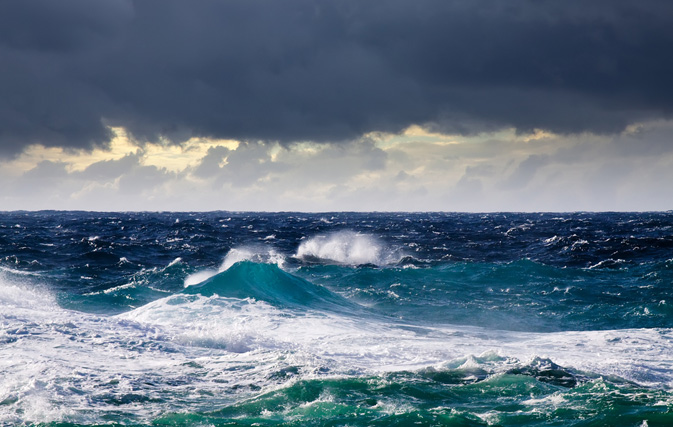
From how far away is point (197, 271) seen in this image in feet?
85.3

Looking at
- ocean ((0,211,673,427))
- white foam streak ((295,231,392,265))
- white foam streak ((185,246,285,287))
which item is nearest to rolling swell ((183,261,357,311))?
ocean ((0,211,673,427))

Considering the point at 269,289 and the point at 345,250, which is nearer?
the point at 269,289

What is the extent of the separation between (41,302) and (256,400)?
12.2m

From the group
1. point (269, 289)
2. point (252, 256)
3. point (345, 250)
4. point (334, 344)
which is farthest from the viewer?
point (345, 250)

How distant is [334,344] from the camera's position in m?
12.7

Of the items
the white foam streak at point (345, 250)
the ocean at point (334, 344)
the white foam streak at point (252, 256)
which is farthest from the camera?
the white foam streak at point (345, 250)

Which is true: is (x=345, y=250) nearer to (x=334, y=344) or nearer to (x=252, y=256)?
(x=252, y=256)

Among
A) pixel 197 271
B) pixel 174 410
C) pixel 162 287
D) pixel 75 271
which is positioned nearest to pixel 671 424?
pixel 174 410

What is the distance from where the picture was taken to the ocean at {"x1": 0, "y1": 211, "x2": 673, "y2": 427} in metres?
7.66

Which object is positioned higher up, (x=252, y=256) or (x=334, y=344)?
(x=252, y=256)

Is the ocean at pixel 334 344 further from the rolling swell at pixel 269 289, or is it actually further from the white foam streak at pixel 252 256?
the white foam streak at pixel 252 256

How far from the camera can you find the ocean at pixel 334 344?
301 inches

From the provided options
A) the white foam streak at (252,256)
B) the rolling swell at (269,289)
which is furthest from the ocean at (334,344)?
the white foam streak at (252,256)

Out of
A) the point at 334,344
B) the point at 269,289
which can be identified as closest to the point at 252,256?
the point at 269,289
